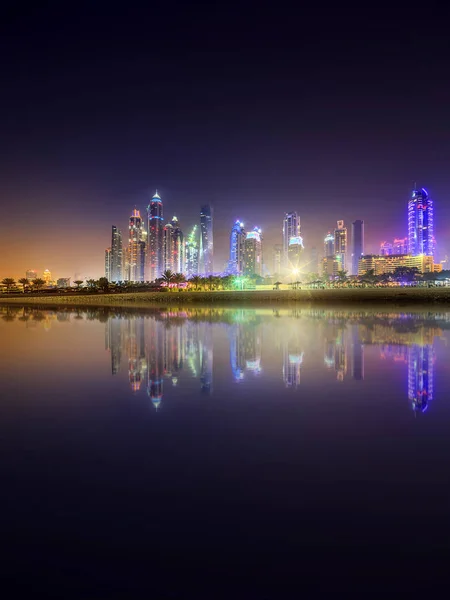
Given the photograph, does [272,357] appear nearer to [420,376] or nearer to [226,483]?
[420,376]

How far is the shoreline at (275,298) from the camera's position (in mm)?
89750

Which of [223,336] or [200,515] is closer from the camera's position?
[200,515]

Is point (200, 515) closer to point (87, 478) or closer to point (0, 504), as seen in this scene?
point (87, 478)

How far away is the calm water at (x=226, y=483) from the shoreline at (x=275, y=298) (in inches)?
3007

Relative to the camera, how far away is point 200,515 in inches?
231

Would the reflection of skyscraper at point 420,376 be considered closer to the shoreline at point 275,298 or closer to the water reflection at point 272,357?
the water reflection at point 272,357

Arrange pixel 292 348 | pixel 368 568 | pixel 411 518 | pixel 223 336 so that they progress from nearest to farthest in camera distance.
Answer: pixel 368 568, pixel 411 518, pixel 292 348, pixel 223 336

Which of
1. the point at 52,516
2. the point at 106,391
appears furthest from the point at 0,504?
the point at 106,391

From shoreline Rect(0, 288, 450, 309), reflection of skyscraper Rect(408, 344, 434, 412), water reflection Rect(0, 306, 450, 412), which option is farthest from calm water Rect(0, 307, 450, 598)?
shoreline Rect(0, 288, 450, 309)

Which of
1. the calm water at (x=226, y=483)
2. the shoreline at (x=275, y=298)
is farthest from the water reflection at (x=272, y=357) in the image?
the shoreline at (x=275, y=298)

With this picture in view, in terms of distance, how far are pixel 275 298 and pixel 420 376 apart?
83229 millimetres

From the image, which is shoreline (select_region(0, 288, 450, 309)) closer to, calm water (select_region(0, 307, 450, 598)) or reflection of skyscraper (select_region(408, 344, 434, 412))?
reflection of skyscraper (select_region(408, 344, 434, 412))

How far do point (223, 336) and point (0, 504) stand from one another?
71.2 ft

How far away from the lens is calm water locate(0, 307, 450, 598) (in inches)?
192
